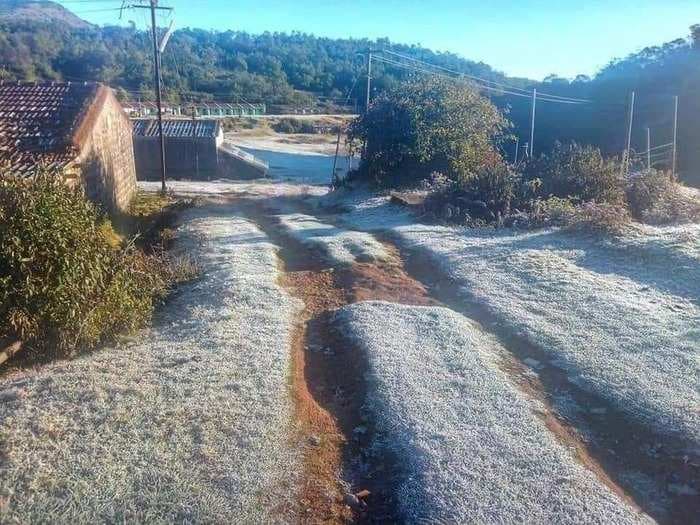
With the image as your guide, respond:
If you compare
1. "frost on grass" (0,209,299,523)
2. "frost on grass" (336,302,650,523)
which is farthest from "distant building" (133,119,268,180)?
"frost on grass" (336,302,650,523)

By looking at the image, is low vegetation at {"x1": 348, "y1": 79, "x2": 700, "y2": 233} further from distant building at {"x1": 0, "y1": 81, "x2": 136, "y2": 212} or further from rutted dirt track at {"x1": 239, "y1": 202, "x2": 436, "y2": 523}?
distant building at {"x1": 0, "y1": 81, "x2": 136, "y2": 212}

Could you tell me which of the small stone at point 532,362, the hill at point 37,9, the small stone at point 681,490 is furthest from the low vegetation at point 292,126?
the hill at point 37,9

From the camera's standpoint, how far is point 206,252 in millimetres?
11477

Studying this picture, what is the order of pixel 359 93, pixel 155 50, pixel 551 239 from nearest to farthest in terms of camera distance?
pixel 551 239, pixel 155 50, pixel 359 93

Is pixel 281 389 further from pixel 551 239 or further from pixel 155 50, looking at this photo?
pixel 155 50

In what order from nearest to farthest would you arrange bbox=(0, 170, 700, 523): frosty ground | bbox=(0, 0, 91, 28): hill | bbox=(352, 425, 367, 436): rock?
bbox=(0, 170, 700, 523): frosty ground, bbox=(352, 425, 367, 436): rock, bbox=(0, 0, 91, 28): hill

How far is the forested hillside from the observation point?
42.3 meters

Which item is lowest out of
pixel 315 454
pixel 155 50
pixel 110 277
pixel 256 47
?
pixel 315 454

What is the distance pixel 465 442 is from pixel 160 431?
2.21 metres

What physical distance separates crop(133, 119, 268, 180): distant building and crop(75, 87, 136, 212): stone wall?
1547 centimetres

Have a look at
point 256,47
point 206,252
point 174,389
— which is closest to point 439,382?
point 174,389

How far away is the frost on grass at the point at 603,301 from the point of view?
6062mm

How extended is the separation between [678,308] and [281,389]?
17.2 ft

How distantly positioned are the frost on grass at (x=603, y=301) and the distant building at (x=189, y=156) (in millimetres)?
24181
